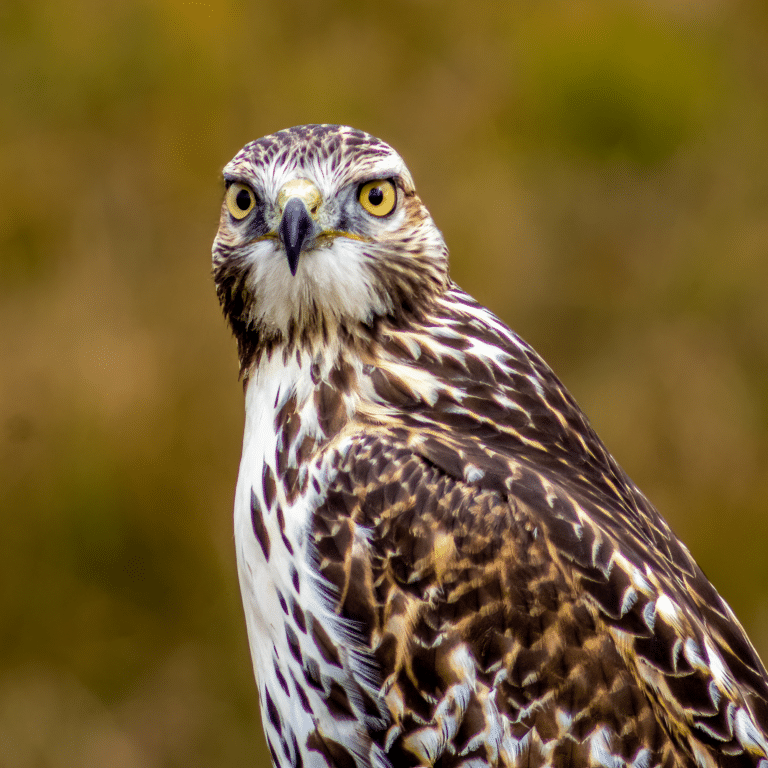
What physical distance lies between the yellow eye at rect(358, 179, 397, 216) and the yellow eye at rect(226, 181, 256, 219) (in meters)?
0.29

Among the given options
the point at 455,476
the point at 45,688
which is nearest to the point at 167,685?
the point at 45,688

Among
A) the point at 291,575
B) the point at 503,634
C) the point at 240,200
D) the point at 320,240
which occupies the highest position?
the point at 240,200

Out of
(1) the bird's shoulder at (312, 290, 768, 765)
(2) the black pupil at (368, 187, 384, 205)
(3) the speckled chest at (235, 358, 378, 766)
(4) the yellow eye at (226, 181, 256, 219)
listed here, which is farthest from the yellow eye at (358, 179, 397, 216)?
(1) the bird's shoulder at (312, 290, 768, 765)

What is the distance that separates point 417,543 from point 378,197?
0.94m

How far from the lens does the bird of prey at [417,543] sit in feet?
7.86

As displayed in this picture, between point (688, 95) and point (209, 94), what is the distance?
3049mm

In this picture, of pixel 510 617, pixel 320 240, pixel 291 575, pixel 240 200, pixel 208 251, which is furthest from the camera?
pixel 208 251

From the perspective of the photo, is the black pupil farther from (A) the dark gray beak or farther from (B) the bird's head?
(A) the dark gray beak

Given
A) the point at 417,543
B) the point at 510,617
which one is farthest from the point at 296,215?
the point at 510,617

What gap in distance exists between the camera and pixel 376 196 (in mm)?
2795

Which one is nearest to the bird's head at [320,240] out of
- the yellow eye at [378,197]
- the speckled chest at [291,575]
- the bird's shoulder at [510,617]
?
the yellow eye at [378,197]

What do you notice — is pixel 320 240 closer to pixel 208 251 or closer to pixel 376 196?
pixel 376 196

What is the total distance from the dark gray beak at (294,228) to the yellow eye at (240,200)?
23 cm

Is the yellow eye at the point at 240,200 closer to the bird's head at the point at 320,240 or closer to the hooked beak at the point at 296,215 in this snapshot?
the bird's head at the point at 320,240
